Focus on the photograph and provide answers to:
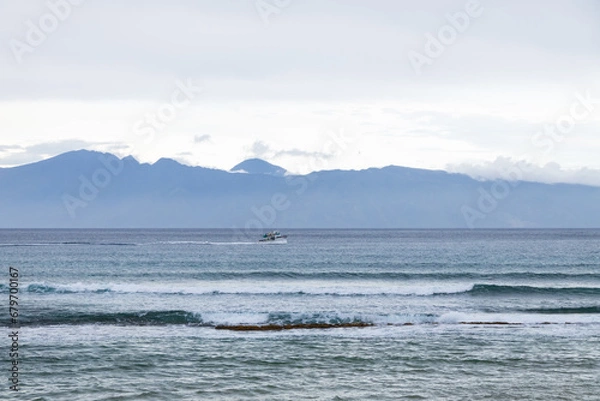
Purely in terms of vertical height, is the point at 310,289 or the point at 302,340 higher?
the point at 310,289

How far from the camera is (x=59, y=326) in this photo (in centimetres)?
3005

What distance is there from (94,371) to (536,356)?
13.9 m

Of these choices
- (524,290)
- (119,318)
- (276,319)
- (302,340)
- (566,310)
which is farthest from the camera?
(524,290)

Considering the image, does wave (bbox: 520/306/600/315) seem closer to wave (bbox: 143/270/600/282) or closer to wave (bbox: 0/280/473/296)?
wave (bbox: 0/280/473/296)

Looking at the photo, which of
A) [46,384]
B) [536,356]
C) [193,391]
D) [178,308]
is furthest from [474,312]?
[46,384]

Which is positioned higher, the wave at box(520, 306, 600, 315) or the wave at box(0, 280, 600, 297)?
the wave at box(0, 280, 600, 297)

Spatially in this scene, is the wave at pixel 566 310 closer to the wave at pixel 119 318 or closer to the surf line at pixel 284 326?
the surf line at pixel 284 326

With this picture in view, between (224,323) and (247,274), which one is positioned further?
(247,274)

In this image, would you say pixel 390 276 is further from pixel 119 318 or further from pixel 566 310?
pixel 119 318

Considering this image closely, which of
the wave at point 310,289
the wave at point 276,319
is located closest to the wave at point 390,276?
the wave at point 310,289

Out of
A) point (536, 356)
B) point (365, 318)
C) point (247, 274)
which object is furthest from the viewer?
point (247, 274)

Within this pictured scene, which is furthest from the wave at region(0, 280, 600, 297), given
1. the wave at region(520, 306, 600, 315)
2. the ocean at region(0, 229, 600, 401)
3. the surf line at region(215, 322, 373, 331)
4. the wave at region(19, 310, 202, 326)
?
the surf line at region(215, 322, 373, 331)

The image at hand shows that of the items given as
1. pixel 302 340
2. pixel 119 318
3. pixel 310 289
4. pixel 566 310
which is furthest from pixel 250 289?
pixel 302 340

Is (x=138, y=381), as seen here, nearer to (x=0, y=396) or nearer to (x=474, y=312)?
(x=0, y=396)
